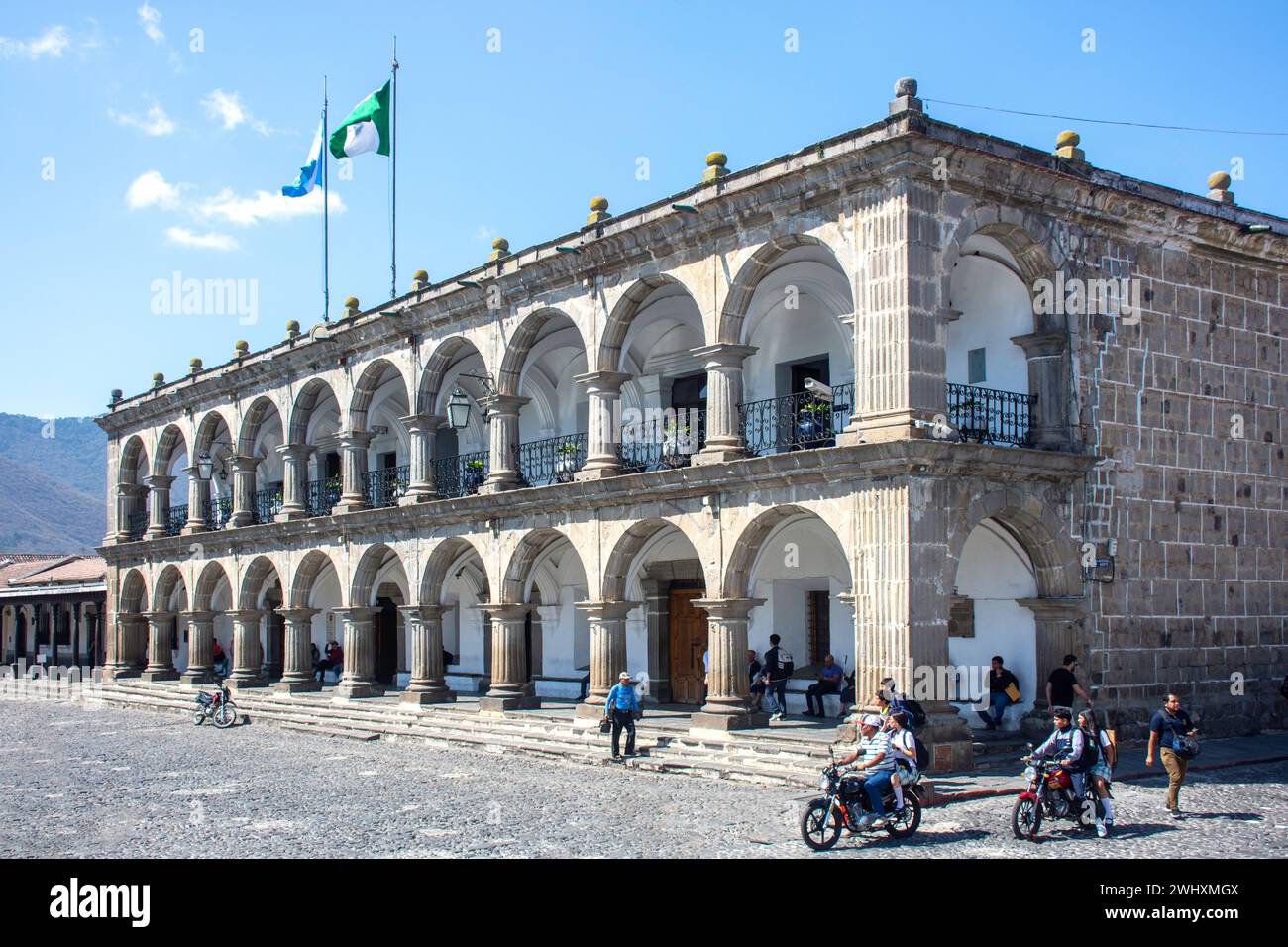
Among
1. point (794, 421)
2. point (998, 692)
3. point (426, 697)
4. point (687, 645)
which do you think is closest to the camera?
point (998, 692)

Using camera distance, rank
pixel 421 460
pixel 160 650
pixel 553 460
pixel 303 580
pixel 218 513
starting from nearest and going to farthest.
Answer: pixel 553 460 < pixel 421 460 < pixel 303 580 < pixel 218 513 < pixel 160 650

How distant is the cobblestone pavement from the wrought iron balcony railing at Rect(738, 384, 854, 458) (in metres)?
4.85

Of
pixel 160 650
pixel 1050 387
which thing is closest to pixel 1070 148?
pixel 1050 387

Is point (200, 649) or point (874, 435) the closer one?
point (874, 435)

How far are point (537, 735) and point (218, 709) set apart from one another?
325 inches

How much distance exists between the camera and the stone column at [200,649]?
104 feet

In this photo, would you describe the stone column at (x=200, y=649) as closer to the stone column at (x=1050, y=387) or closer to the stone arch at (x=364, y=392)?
the stone arch at (x=364, y=392)

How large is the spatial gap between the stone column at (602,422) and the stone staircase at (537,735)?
156 inches

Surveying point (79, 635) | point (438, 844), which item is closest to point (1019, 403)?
point (438, 844)

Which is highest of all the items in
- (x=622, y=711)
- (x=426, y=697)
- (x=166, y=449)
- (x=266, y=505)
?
(x=166, y=449)

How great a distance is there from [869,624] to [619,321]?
6.74m

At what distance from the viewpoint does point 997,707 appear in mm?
16984

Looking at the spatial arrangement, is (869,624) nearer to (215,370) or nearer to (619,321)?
(619,321)

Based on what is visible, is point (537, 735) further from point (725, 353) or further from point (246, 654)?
point (246, 654)
